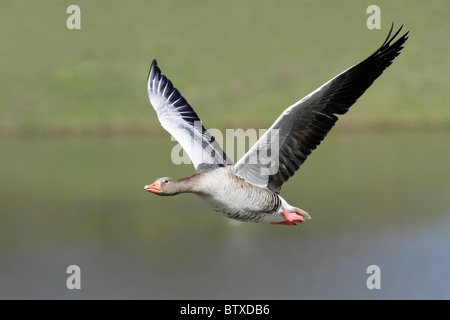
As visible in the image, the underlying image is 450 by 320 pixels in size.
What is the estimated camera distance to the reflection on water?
77.3ft

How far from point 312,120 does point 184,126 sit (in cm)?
221

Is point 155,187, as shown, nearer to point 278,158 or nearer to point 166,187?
point 166,187

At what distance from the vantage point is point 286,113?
6.14 metres

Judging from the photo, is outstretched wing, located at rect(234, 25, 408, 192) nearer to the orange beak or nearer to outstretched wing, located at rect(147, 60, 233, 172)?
outstretched wing, located at rect(147, 60, 233, 172)

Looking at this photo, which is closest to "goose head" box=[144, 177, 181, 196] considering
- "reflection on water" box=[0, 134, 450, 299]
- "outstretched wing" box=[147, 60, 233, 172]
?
"outstretched wing" box=[147, 60, 233, 172]

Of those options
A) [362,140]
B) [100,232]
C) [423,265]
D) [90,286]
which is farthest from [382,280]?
[362,140]

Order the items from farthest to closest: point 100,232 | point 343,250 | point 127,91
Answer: point 127,91
point 100,232
point 343,250

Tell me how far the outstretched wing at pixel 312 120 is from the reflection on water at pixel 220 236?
16.0m

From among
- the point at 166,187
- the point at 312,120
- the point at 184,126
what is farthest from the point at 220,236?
the point at 166,187

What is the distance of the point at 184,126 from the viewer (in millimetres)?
8203

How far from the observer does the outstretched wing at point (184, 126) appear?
7.39 m

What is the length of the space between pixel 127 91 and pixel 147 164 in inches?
252

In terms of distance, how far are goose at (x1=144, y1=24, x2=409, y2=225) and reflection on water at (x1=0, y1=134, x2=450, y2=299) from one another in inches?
623

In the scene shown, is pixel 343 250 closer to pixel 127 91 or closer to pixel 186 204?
pixel 186 204
